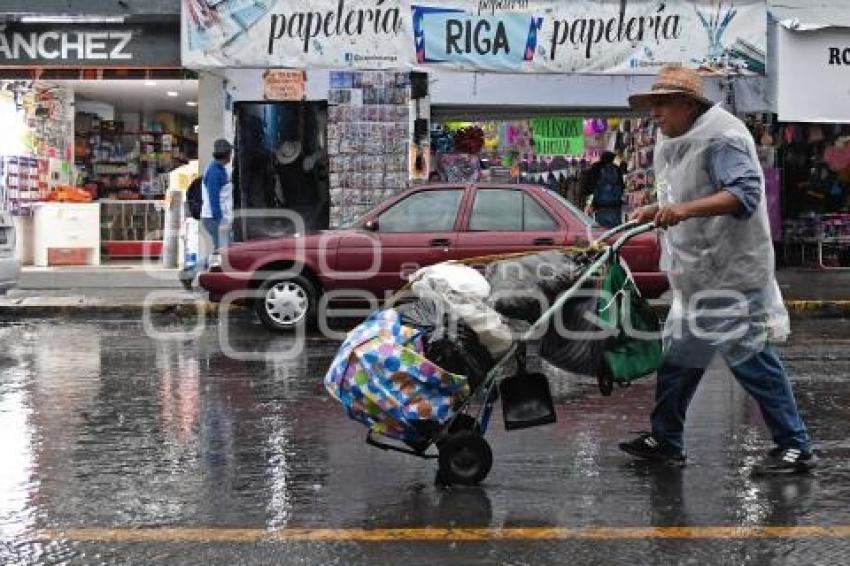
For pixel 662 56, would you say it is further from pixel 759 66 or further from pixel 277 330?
pixel 277 330

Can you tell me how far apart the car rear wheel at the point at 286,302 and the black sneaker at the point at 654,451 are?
6306 millimetres

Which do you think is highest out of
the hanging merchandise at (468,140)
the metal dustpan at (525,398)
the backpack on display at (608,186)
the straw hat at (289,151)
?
the hanging merchandise at (468,140)

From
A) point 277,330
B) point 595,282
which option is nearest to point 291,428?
point 595,282

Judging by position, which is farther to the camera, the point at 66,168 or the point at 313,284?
the point at 66,168

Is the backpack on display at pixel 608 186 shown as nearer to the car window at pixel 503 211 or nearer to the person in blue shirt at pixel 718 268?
the car window at pixel 503 211

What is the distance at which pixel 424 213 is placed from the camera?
11.5m

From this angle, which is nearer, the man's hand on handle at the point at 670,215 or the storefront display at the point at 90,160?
the man's hand on handle at the point at 670,215

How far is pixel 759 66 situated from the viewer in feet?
50.1

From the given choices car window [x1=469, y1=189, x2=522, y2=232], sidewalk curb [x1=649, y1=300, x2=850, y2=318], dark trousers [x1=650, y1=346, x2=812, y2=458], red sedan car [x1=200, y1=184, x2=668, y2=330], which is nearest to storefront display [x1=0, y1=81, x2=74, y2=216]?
red sedan car [x1=200, y1=184, x2=668, y2=330]

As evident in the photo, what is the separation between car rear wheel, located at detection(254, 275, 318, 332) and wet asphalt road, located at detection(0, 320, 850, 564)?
332cm

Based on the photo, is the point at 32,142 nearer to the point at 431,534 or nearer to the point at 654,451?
the point at 654,451

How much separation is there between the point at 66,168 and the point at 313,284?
8.94m

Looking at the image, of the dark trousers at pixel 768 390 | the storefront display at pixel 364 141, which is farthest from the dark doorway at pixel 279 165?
the dark trousers at pixel 768 390

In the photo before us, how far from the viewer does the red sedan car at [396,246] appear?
1137 cm
